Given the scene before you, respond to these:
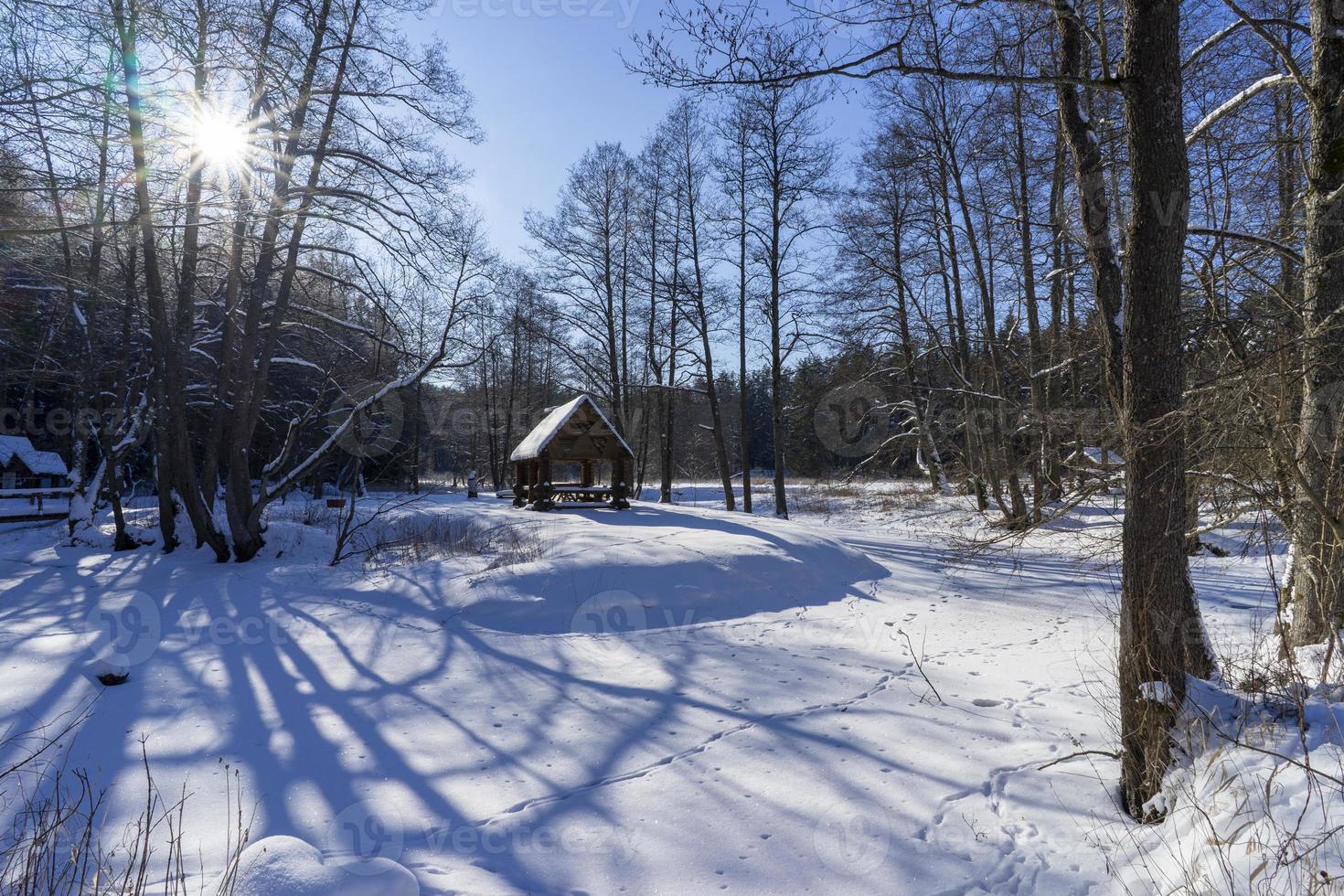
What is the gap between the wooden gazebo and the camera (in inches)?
706

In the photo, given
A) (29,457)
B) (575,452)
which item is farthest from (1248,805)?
(29,457)

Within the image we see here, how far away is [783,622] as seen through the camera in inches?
316

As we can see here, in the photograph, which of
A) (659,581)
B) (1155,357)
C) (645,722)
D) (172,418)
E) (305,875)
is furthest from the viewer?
(172,418)

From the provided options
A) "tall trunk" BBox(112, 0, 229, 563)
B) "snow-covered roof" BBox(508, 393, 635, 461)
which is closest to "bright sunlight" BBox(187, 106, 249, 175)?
"tall trunk" BBox(112, 0, 229, 563)

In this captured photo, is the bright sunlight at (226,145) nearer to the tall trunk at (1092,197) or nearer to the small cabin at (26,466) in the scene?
the tall trunk at (1092,197)

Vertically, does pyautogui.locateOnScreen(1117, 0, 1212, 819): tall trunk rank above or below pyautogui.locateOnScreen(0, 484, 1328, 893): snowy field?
above

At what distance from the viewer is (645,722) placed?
5094 mm

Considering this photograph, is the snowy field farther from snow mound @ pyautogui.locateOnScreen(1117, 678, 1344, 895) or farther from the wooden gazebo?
the wooden gazebo

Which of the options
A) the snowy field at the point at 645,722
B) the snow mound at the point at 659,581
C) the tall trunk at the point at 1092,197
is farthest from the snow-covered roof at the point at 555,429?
the tall trunk at the point at 1092,197

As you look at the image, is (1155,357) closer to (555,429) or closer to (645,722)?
(645,722)

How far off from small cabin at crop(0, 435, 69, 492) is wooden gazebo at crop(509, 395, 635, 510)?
1852cm

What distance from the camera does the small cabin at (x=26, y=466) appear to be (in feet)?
78.4

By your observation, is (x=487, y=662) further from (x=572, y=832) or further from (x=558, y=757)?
(x=572, y=832)

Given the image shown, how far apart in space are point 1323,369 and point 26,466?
33.5 meters
